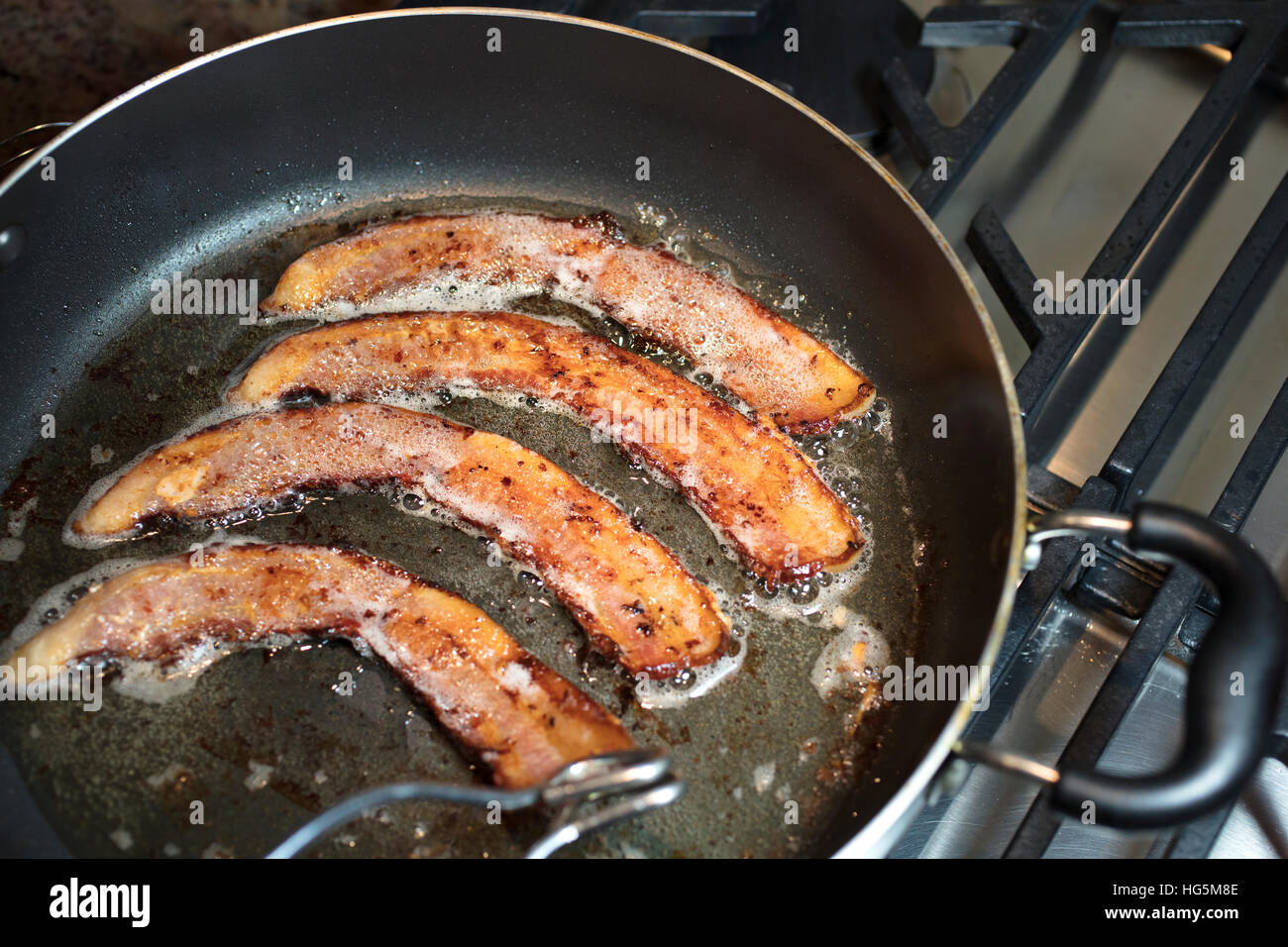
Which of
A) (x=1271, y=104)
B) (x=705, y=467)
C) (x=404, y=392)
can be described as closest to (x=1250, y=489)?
(x=705, y=467)

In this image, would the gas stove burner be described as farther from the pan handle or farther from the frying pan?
the pan handle

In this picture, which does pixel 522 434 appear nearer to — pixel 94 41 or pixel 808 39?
pixel 808 39

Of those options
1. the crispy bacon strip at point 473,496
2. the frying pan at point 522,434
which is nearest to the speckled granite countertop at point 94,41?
the frying pan at point 522,434

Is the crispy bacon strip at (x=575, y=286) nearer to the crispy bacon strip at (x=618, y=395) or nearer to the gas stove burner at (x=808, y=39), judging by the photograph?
the crispy bacon strip at (x=618, y=395)

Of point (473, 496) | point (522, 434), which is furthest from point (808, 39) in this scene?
point (473, 496)

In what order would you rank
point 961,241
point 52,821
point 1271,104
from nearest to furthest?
1. point 52,821
2. point 961,241
3. point 1271,104

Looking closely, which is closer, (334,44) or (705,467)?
(705,467)
